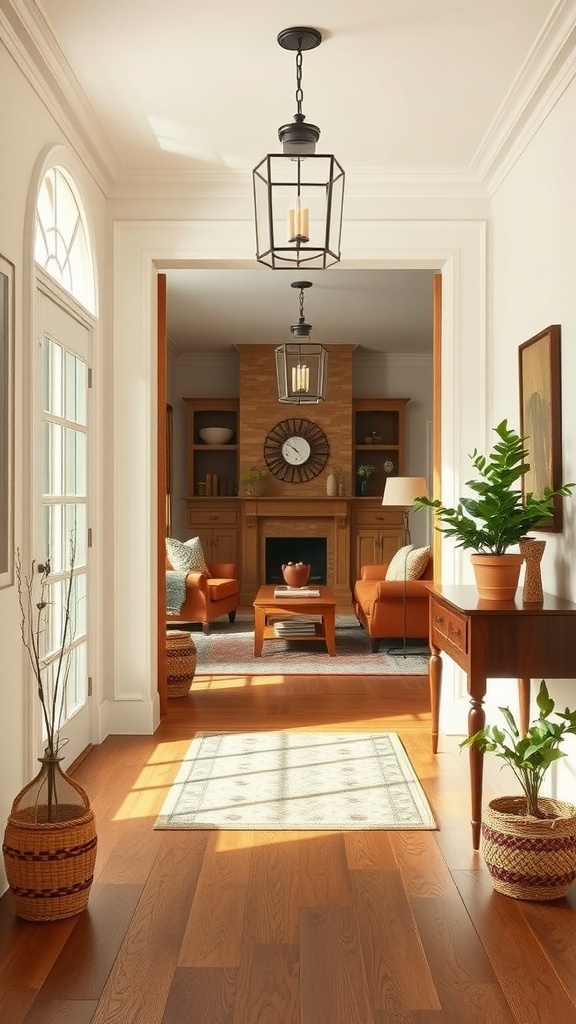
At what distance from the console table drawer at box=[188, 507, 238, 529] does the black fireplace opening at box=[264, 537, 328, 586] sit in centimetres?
49

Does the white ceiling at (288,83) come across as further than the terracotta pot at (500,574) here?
No

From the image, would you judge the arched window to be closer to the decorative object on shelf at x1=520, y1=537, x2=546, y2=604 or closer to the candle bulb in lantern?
the candle bulb in lantern

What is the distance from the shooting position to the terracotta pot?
3479 mm

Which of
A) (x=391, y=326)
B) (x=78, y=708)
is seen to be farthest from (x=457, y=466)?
(x=391, y=326)

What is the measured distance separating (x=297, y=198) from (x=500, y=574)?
5.10ft

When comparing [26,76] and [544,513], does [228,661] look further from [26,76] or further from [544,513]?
[26,76]

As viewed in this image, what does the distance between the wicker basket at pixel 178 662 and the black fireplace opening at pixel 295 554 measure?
5.02 meters

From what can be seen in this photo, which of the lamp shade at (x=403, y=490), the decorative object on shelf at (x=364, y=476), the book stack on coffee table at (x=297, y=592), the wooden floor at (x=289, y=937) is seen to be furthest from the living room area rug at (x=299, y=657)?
the wooden floor at (x=289, y=937)

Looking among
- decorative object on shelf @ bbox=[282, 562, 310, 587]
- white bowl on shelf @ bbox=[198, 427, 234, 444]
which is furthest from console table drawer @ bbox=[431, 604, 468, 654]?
white bowl on shelf @ bbox=[198, 427, 234, 444]

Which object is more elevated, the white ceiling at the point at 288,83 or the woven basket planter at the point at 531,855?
the white ceiling at the point at 288,83

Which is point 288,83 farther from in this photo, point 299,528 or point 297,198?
point 299,528

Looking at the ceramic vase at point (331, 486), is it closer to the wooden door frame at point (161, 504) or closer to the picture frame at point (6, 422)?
the wooden door frame at point (161, 504)

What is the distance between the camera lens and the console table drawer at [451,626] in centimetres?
333

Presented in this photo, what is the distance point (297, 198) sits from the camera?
10.2ft
